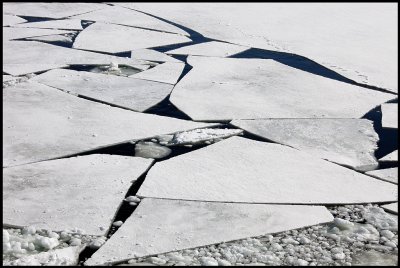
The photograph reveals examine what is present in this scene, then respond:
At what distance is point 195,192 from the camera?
2.08 meters

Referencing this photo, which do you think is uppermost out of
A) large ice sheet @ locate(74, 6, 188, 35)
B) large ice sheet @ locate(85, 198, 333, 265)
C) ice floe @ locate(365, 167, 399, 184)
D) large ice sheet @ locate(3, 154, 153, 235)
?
large ice sheet @ locate(74, 6, 188, 35)

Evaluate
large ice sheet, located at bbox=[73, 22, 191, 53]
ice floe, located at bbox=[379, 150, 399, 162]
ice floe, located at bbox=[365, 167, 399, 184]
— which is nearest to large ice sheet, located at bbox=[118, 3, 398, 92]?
large ice sheet, located at bbox=[73, 22, 191, 53]

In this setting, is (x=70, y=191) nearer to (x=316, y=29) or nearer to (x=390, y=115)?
(x=390, y=115)

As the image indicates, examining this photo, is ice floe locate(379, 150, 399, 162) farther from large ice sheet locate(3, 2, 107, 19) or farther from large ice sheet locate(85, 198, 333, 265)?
large ice sheet locate(3, 2, 107, 19)

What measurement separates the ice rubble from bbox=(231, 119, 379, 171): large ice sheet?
1445 millimetres

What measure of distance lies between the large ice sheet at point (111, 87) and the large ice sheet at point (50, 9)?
6.77 ft

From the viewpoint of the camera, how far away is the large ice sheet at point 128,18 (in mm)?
5055

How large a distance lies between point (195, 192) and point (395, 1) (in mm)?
6137

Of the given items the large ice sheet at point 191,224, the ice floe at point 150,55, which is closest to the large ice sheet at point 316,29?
the ice floe at point 150,55

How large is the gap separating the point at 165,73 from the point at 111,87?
43 cm

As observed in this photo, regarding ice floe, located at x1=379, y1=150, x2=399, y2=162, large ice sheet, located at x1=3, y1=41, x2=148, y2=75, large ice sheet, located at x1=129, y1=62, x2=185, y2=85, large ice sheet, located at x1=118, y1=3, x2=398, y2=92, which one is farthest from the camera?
large ice sheet, located at x1=118, y1=3, x2=398, y2=92

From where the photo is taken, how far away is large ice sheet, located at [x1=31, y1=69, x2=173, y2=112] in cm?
309

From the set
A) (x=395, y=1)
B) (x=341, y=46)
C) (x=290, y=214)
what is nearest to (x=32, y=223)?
(x=290, y=214)

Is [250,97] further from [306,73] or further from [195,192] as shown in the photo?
[195,192]
